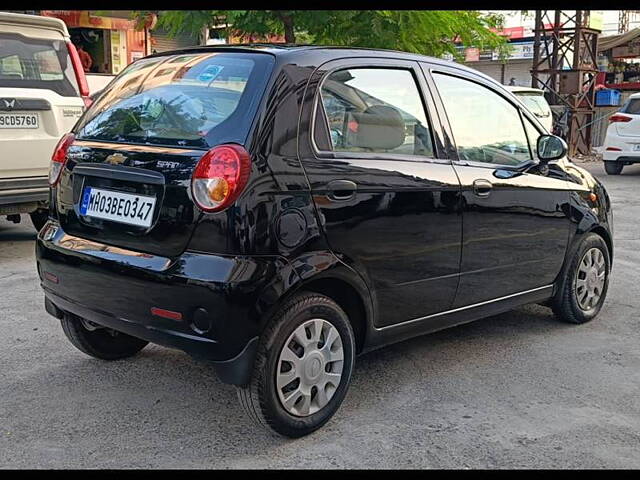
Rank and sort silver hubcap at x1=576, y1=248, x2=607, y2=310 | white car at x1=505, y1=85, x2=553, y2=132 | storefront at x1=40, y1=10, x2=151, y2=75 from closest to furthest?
1. storefront at x1=40, y1=10, x2=151, y2=75
2. silver hubcap at x1=576, y1=248, x2=607, y2=310
3. white car at x1=505, y1=85, x2=553, y2=132

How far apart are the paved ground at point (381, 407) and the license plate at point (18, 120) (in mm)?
2073

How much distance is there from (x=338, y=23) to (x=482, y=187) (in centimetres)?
223

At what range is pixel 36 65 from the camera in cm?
672

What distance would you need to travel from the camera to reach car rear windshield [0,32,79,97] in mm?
6480

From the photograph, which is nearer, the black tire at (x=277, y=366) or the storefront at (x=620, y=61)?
the black tire at (x=277, y=366)

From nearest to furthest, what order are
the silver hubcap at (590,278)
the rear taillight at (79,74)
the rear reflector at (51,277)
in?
the rear reflector at (51,277)
the silver hubcap at (590,278)
the rear taillight at (79,74)

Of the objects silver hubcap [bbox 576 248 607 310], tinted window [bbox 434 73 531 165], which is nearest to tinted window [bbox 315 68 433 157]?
tinted window [bbox 434 73 531 165]

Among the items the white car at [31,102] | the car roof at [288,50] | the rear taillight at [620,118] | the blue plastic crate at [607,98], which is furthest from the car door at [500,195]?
the blue plastic crate at [607,98]

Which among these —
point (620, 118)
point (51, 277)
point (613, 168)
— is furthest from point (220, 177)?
point (613, 168)

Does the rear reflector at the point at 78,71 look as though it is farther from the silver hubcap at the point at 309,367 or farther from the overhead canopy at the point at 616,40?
the overhead canopy at the point at 616,40

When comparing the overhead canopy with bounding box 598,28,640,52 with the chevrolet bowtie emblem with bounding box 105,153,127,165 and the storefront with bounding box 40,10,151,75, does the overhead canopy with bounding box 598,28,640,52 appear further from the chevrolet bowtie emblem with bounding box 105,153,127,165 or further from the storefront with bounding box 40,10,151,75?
the chevrolet bowtie emblem with bounding box 105,153,127,165

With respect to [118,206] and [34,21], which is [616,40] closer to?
[34,21]

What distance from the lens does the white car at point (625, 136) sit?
14.4 metres
